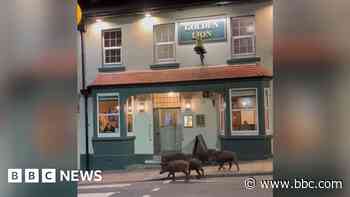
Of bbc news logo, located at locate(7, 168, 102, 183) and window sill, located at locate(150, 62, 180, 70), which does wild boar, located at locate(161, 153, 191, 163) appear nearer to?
bbc news logo, located at locate(7, 168, 102, 183)

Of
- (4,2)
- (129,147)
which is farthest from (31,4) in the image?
(129,147)

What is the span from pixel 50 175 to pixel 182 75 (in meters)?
0.96

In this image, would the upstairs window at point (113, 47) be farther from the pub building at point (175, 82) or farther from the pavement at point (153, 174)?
the pavement at point (153, 174)

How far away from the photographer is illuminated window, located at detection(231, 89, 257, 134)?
1688mm

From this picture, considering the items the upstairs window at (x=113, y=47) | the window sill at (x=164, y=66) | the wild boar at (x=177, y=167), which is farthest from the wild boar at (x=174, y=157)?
the upstairs window at (x=113, y=47)

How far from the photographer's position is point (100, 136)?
1793 mm

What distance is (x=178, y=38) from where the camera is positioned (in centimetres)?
176

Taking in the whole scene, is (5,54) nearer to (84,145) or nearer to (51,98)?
(51,98)

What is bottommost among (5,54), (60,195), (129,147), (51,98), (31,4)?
(60,195)

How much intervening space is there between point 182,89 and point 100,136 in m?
0.55

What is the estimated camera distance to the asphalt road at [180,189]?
169 centimetres

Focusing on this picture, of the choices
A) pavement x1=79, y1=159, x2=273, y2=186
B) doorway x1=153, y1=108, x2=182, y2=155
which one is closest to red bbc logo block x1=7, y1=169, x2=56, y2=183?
pavement x1=79, y1=159, x2=273, y2=186

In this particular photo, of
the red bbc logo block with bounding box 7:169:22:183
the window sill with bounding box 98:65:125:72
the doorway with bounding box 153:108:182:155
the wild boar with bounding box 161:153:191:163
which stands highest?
the window sill with bounding box 98:65:125:72

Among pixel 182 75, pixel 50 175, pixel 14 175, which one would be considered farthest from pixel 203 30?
pixel 14 175
